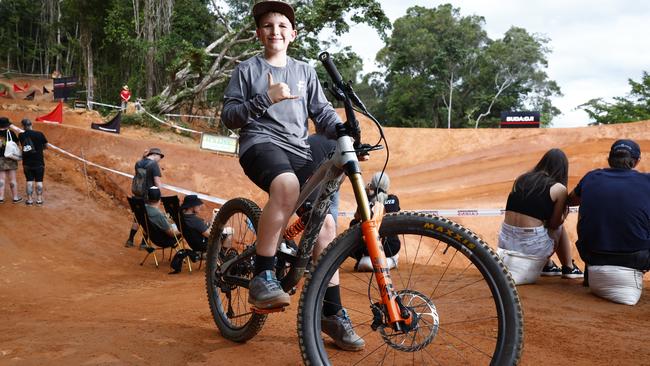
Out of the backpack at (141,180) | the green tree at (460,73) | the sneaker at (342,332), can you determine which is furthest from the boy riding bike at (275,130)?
the green tree at (460,73)

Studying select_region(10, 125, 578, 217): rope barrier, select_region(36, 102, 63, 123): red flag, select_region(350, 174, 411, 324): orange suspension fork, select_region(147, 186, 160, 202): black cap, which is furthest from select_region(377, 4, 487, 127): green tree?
select_region(350, 174, 411, 324): orange suspension fork

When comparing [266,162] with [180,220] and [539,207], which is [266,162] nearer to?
[539,207]

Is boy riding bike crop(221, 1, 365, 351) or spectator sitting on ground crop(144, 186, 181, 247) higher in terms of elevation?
boy riding bike crop(221, 1, 365, 351)

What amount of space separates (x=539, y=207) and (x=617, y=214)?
0.77m

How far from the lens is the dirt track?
3.00 meters

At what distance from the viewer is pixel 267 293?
2.57 m

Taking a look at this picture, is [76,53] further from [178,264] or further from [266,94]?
[266,94]

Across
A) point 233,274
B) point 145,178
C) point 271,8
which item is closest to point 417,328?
point 233,274

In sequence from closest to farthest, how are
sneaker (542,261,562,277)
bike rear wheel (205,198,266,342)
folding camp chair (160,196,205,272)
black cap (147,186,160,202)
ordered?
1. bike rear wheel (205,198,266,342)
2. sneaker (542,261,562,277)
3. folding camp chair (160,196,205,272)
4. black cap (147,186,160,202)

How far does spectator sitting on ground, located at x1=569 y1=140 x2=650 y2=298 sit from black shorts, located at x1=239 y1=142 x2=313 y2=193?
3081mm

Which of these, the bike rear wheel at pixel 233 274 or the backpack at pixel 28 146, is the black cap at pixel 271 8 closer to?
the bike rear wheel at pixel 233 274

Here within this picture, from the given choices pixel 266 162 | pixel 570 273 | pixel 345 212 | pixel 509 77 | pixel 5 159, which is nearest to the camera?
pixel 266 162

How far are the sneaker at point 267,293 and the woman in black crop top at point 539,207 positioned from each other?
3353mm

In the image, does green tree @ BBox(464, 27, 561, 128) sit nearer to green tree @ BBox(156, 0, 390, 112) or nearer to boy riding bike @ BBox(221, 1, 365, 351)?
green tree @ BBox(156, 0, 390, 112)
